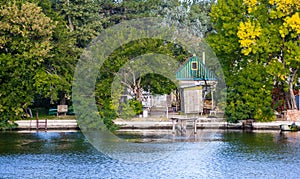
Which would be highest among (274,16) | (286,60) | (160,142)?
(274,16)

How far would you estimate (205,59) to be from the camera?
35938mm

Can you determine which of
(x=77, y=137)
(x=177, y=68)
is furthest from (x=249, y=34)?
(x=77, y=137)

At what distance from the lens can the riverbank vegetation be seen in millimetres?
30797

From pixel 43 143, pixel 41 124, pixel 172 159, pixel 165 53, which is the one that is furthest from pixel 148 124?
pixel 172 159

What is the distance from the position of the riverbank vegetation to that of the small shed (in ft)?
3.20

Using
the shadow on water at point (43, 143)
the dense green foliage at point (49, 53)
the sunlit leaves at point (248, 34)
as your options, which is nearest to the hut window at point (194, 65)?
the dense green foliage at point (49, 53)

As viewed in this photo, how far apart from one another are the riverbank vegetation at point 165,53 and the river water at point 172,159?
3591 millimetres

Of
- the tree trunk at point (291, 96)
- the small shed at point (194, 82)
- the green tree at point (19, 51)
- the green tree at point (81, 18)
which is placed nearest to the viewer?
the green tree at point (19, 51)

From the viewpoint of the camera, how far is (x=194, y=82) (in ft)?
120

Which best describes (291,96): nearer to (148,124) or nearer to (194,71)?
(148,124)

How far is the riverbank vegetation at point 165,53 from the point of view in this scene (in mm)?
30797

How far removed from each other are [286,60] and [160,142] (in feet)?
25.6

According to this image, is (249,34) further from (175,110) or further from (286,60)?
(175,110)

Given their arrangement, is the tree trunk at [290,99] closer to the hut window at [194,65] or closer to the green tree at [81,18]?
the hut window at [194,65]
